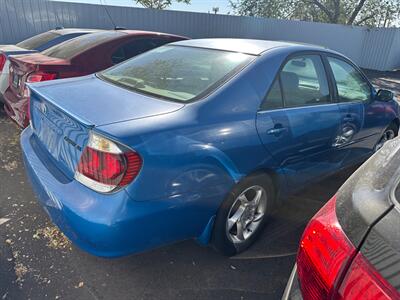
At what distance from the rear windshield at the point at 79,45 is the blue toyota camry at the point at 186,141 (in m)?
1.54

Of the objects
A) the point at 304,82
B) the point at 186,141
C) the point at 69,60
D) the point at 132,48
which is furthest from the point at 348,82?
the point at 69,60

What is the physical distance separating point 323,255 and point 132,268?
1.66 m

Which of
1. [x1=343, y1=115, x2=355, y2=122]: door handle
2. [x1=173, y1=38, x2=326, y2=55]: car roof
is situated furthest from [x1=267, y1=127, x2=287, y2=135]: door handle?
[x1=343, y1=115, x2=355, y2=122]: door handle

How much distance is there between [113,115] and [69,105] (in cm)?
38

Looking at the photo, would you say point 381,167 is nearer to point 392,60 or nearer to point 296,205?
point 296,205

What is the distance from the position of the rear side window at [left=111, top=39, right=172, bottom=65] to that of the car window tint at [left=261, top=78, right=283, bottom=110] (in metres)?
2.72

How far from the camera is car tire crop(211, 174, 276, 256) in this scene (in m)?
2.31

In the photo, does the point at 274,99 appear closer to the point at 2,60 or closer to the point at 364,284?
the point at 364,284

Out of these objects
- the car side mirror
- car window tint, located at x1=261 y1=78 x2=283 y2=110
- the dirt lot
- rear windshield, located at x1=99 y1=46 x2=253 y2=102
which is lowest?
the dirt lot

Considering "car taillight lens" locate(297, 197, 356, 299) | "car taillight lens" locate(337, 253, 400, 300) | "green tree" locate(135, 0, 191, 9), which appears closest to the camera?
"car taillight lens" locate(337, 253, 400, 300)

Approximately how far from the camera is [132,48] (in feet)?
15.7

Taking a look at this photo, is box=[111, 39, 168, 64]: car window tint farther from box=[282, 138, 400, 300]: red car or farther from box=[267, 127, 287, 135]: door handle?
box=[282, 138, 400, 300]: red car

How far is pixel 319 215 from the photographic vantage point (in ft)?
4.09

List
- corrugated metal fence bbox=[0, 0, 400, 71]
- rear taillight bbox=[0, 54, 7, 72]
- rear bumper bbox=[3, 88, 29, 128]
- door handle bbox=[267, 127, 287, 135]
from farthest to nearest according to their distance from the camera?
corrugated metal fence bbox=[0, 0, 400, 71] < rear taillight bbox=[0, 54, 7, 72] < rear bumper bbox=[3, 88, 29, 128] < door handle bbox=[267, 127, 287, 135]
